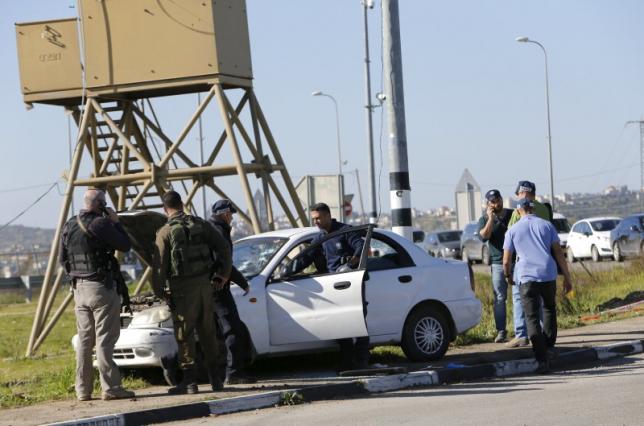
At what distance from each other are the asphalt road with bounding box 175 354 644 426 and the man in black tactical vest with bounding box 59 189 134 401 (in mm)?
1508

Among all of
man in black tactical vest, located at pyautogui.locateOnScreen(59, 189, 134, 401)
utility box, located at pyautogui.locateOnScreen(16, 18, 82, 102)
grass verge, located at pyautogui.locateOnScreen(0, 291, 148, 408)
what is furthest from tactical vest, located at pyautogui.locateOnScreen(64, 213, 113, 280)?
utility box, located at pyautogui.locateOnScreen(16, 18, 82, 102)

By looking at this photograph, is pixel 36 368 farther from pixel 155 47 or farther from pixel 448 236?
pixel 448 236

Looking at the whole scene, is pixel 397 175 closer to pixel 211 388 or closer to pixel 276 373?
pixel 276 373

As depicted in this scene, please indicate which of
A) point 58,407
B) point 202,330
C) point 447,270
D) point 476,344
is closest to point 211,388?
point 202,330

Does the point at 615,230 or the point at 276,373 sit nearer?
the point at 276,373

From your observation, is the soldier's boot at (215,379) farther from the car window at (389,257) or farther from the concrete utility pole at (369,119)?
the concrete utility pole at (369,119)

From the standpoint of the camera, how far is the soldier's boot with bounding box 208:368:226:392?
1157 cm

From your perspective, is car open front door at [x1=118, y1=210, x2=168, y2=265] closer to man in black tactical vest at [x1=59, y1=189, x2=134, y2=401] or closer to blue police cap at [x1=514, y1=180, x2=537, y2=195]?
man in black tactical vest at [x1=59, y1=189, x2=134, y2=401]

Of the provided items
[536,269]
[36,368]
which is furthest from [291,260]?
[36,368]

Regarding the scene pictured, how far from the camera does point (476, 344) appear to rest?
1559 cm

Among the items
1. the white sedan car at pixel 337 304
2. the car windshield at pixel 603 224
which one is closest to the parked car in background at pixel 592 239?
the car windshield at pixel 603 224

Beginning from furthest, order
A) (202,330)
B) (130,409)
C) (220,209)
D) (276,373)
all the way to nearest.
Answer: (276,373) < (220,209) < (202,330) < (130,409)

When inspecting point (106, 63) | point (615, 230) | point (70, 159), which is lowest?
point (615, 230)

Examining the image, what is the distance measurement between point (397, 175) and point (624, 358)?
390 centimetres
